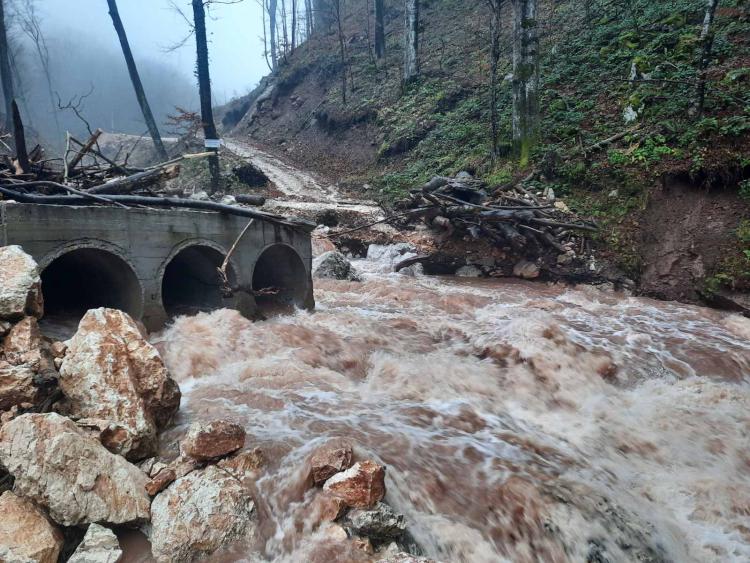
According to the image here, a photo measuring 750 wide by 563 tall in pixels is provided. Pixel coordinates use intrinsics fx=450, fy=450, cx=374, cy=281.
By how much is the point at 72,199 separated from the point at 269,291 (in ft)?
10.8

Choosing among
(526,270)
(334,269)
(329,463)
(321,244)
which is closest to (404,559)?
(329,463)

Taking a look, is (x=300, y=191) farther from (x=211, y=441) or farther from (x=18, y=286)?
(x=211, y=441)

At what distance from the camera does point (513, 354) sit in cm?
644

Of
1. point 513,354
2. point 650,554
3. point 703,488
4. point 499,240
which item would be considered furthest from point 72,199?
point 499,240

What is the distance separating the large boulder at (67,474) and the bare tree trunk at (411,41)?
2518cm

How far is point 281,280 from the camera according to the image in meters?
9.72

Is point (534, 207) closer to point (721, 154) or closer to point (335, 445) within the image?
point (721, 154)

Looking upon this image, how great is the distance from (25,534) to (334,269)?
31.0ft

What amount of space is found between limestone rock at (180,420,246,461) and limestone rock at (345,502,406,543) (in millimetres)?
1113

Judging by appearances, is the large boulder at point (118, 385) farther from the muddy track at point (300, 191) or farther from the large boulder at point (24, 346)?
the muddy track at point (300, 191)

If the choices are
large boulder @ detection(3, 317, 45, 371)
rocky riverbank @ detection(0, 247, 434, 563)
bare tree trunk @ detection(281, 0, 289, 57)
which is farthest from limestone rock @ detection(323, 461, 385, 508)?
bare tree trunk @ detection(281, 0, 289, 57)

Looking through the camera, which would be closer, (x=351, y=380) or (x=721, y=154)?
(x=351, y=380)

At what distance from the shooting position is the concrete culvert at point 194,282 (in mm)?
8164

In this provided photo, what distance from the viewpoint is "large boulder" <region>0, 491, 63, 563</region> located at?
101 inches
